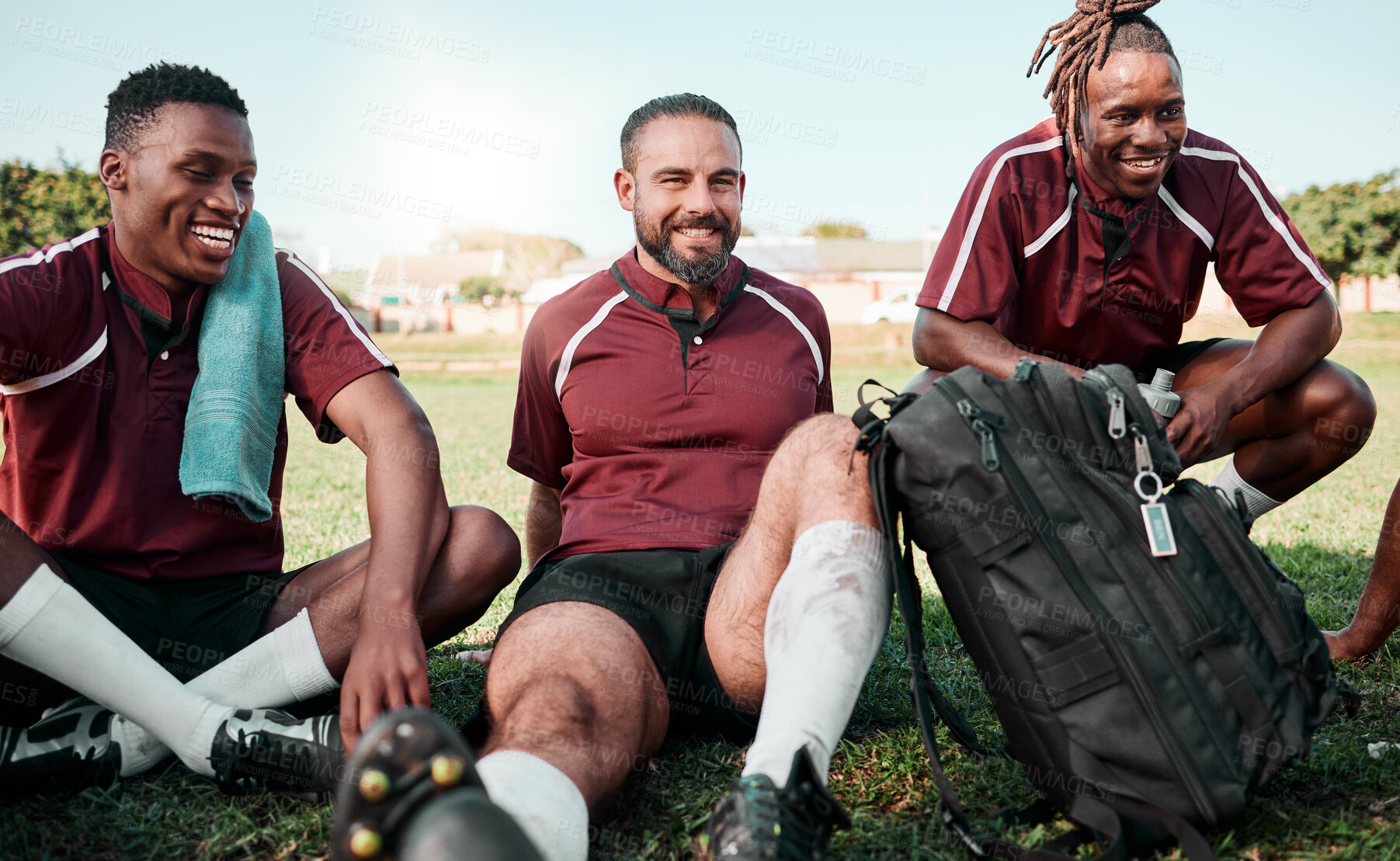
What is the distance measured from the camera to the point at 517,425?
10.2 ft

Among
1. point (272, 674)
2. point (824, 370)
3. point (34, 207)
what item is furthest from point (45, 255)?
point (34, 207)

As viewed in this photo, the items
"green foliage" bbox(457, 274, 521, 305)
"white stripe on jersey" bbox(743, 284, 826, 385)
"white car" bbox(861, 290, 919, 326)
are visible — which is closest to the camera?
"white stripe on jersey" bbox(743, 284, 826, 385)

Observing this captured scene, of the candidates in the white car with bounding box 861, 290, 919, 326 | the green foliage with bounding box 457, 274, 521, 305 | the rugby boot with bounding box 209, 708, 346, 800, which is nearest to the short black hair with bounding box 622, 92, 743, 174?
the rugby boot with bounding box 209, 708, 346, 800

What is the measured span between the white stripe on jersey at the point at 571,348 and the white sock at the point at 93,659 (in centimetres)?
126

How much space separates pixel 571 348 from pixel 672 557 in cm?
75

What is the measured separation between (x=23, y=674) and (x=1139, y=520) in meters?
2.48

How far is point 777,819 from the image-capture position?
1.60 metres

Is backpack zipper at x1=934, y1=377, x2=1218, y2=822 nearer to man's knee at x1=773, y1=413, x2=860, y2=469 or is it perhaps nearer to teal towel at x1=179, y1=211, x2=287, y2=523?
man's knee at x1=773, y1=413, x2=860, y2=469

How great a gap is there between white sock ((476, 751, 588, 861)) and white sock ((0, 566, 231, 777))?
2.47ft

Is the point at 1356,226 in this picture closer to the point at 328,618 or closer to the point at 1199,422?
the point at 1199,422

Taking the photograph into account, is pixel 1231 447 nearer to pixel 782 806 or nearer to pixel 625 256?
pixel 625 256

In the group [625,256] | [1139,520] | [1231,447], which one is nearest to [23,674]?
[625,256]

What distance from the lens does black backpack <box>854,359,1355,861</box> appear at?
1.80 m

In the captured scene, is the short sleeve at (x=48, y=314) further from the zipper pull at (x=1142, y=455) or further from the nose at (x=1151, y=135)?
the nose at (x=1151, y=135)
